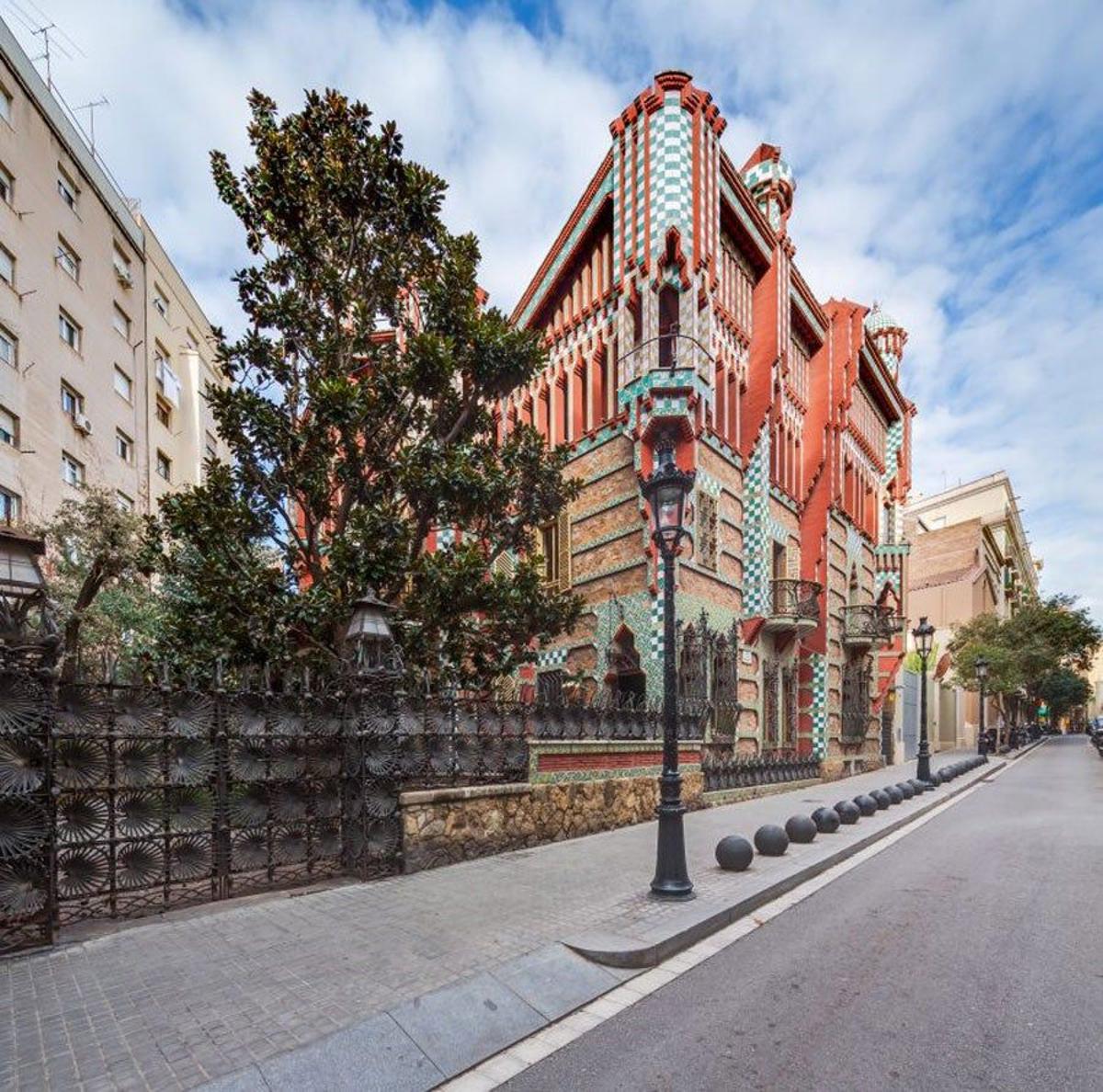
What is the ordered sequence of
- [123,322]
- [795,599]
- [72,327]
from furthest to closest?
[123,322]
[72,327]
[795,599]

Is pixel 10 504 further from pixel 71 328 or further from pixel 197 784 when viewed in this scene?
pixel 197 784

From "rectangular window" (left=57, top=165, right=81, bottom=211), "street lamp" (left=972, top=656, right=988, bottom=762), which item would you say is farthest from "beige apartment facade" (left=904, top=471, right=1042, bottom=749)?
"rectangular window" (left=57, top=165, right=81, bottom=211)

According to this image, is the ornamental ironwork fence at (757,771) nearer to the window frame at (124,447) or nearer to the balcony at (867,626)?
the balcony at (867,626)

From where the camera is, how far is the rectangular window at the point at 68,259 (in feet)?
73.6

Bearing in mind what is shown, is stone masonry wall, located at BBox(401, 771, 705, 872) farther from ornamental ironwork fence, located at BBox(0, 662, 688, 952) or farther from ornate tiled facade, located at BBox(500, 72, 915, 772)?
ornate tiled facade, located at BBox(500, 72, 915, 772)

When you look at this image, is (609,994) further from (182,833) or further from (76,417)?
(76,417)

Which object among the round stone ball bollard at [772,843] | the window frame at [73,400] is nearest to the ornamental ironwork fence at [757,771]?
the round stone ball bollard at [772,843]

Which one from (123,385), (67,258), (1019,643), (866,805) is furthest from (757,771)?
(1019,643)

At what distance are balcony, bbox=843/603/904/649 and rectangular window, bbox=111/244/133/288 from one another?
28.5m

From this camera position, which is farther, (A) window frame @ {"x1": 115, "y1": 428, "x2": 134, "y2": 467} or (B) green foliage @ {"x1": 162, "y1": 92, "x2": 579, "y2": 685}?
(A) window frame @ {"x1": 115, "y1": 428, "x2": 134, "y2": 467}

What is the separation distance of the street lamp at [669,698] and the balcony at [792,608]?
11.1 metres

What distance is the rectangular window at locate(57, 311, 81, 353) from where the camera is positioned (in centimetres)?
2208

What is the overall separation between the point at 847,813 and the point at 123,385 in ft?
90.5

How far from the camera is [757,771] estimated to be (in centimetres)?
1540
